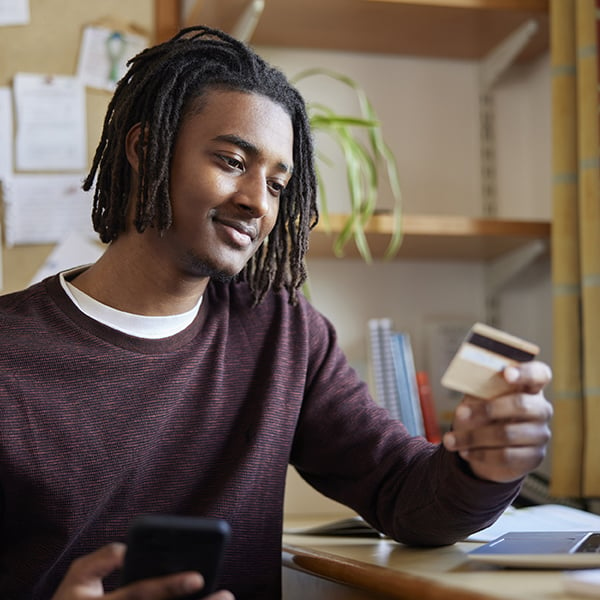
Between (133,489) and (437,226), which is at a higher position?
(437,226)

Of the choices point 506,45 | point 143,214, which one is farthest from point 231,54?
point 506,45

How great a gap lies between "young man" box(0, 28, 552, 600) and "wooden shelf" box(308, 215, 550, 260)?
0.41m

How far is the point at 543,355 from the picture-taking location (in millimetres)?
1852

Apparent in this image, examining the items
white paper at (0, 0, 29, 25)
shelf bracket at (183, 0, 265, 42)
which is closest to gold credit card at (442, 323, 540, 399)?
shelf bracket at (183, 0, 265, 42)

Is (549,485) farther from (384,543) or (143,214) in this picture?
(143,214)

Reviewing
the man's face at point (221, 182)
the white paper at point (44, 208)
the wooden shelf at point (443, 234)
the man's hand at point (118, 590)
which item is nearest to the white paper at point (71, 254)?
the white paper at point (44, 208)

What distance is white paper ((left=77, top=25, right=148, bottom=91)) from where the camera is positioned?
1.74 m

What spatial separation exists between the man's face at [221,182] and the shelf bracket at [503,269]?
2.64 feet

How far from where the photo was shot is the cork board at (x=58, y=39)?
5.62ft

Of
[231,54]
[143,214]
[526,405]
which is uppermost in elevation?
[231,54]

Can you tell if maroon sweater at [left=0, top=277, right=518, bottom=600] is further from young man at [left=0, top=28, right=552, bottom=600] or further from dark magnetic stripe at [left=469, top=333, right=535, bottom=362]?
dark magnetic stripe at [left=469, top=333, right=535, bottom=362]

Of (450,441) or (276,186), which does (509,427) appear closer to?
(450,441)

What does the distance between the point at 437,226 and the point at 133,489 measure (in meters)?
0.82

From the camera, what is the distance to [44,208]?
66.6 inches
